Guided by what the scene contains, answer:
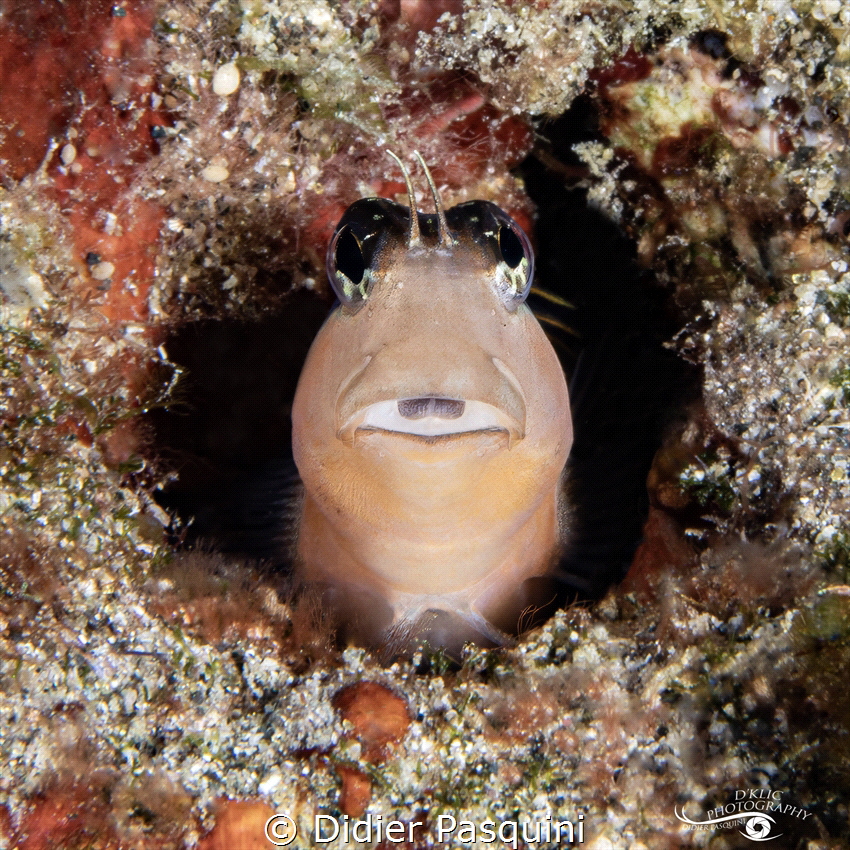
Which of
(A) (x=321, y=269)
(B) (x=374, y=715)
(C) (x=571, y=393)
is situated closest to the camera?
(B) (x=374, y=715)

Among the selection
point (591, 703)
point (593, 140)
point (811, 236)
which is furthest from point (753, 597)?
point (593, 140)

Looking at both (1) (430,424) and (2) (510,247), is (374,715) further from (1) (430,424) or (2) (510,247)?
(2) (510,247)

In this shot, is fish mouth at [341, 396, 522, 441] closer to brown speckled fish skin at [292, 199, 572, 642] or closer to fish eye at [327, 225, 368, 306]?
brown speckled fish skin at [292, 199, 572, 642]

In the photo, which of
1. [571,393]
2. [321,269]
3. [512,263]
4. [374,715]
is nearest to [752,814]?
[374,715]

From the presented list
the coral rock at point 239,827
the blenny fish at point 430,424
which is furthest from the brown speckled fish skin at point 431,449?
the coral rock at point 239,827

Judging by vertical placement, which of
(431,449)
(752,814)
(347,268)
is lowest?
(752,814)

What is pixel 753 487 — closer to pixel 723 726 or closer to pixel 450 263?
pixel 723 726

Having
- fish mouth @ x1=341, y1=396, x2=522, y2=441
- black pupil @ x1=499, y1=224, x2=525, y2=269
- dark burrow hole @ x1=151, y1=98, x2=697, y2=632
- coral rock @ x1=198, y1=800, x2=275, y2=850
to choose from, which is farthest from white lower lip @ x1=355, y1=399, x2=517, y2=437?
dark burrow hole @ x1=151, y1=98, x2=697, y2=632
